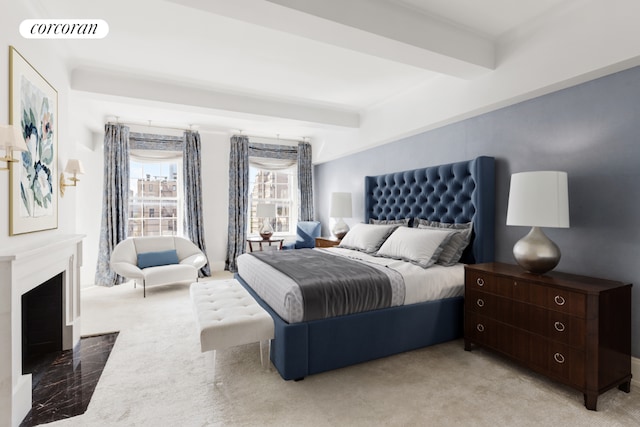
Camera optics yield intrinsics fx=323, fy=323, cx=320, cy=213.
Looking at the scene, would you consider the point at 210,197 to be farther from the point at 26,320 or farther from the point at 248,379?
the point at 248,379

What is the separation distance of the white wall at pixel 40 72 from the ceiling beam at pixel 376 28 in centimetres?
104

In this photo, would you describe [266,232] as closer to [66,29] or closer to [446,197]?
[446,197]

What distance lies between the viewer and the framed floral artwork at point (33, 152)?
202cm

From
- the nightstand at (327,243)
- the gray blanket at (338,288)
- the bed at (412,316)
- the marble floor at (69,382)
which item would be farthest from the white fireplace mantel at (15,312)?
the nightstand at (327,243)

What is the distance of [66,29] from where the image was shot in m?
2.61

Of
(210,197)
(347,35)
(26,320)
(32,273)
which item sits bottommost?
(26,320)

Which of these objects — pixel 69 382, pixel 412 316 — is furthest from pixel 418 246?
pixel 69 382

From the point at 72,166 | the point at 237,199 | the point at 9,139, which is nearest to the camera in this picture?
the point at 9,139

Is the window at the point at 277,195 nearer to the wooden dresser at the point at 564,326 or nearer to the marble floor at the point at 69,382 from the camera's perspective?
the marble floor at the point at 69,382

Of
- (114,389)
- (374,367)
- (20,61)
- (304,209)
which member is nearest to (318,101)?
(304,209)

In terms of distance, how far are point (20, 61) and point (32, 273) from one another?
4.52 ft

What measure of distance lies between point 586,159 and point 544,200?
0.60m

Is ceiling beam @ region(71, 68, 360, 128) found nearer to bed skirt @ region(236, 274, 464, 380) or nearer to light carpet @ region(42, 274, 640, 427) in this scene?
bed skirt @ region(236, 274, 464, 380)

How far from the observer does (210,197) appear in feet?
19.6
